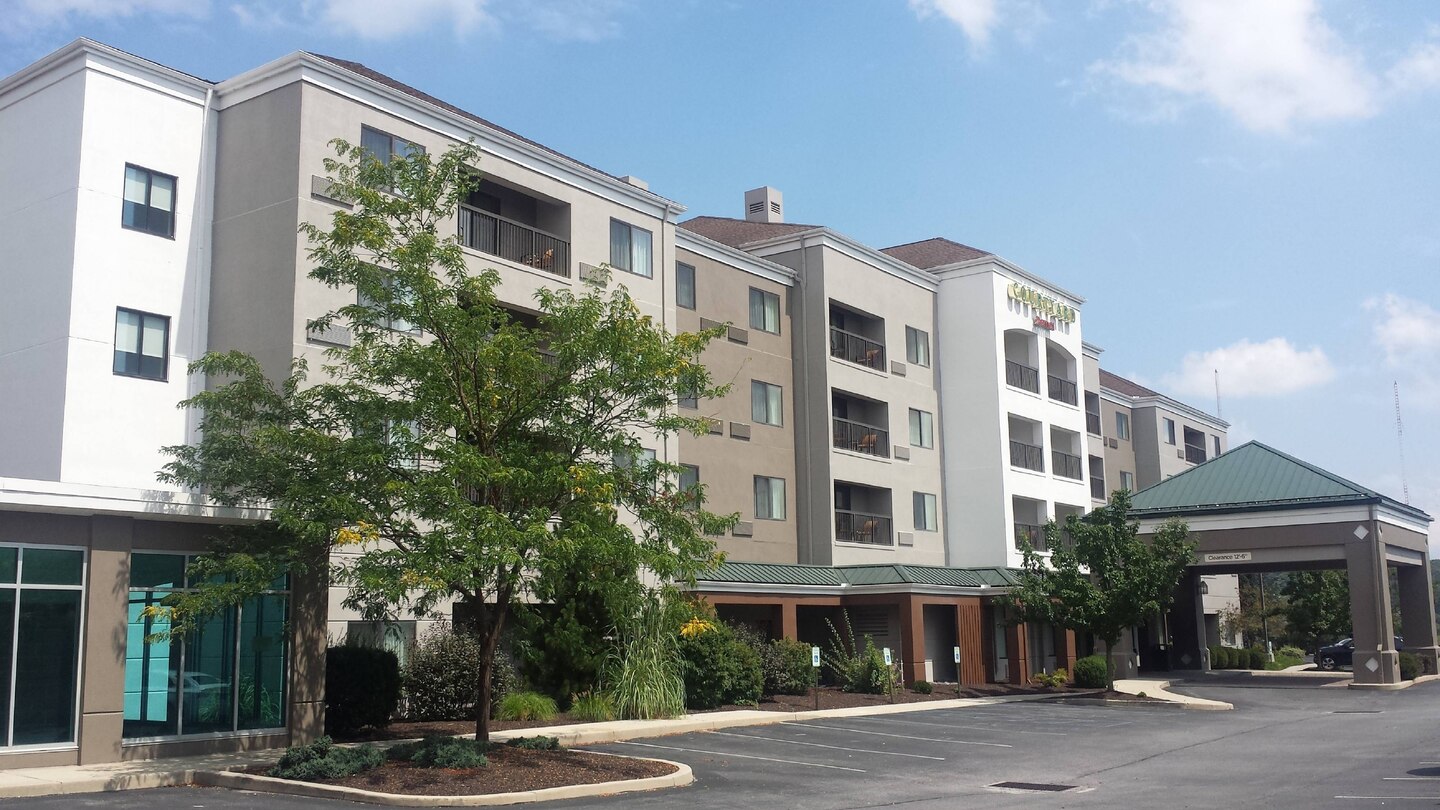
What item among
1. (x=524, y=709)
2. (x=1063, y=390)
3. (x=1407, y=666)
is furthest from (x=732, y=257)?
(x=1407, y=666)

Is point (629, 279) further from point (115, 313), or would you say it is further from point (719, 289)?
point (115, 313)

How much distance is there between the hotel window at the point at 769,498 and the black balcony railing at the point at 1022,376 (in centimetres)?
1141

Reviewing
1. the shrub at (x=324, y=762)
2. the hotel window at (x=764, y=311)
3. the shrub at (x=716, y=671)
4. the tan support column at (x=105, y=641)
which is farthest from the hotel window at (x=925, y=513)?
the tan support column at (x=105, y=641)

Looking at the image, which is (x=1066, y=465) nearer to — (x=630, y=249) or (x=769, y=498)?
(x=769, y=498)

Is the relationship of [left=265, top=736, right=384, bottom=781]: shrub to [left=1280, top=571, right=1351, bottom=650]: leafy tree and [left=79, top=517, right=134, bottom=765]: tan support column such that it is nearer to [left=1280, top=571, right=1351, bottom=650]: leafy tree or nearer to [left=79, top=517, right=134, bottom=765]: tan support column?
[left=79, top=517, right=134, bottom=765]: tan support column

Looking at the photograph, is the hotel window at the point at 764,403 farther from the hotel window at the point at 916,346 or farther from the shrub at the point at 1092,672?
the shrub at the point at 1092,672

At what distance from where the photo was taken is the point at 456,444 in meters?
18.4

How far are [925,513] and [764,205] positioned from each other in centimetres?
1357

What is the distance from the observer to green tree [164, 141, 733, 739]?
18.0 m

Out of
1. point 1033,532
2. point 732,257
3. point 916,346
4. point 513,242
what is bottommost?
point 1033,532

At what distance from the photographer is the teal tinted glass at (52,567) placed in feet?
61.8

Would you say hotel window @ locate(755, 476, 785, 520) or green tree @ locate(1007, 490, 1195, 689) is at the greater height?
hotel window @ locate(755, 476, 785, 520)

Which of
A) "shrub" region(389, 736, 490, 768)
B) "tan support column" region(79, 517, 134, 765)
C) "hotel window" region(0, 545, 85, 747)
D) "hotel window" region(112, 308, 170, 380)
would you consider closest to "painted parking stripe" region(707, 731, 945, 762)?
"shrub" region(389, 736, 490, 768)

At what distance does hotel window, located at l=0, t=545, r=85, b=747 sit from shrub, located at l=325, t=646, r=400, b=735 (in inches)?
199
